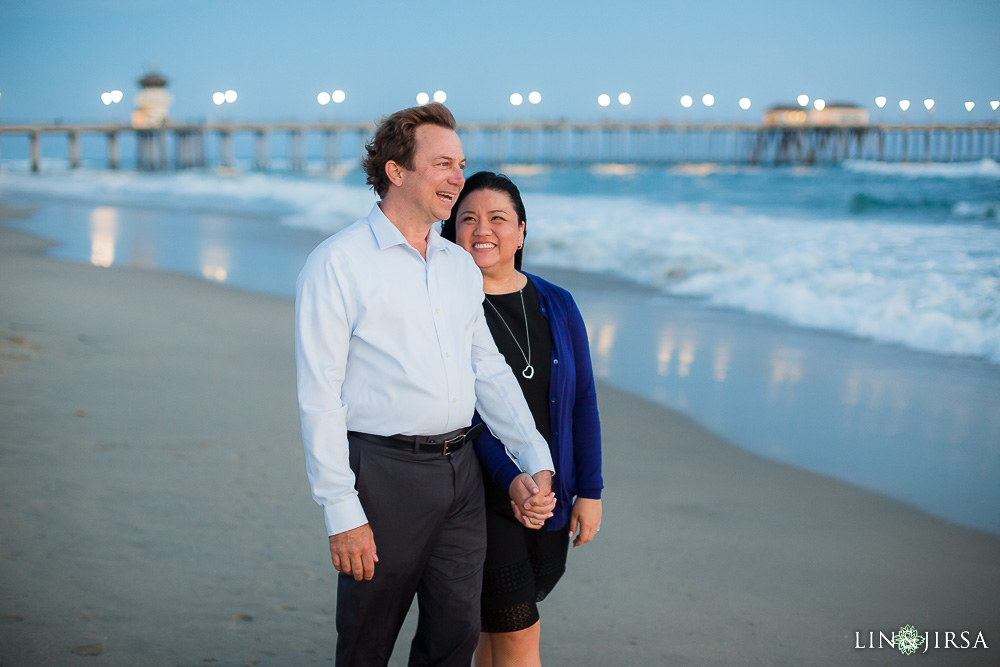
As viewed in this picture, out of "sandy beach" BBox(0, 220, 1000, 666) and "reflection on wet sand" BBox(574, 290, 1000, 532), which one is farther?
"reflection on wet sand" BBox(574, 290, 1000, 532)

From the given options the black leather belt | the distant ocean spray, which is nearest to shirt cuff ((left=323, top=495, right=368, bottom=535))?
the black leather belt

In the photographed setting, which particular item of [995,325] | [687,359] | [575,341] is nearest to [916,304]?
[995,325]

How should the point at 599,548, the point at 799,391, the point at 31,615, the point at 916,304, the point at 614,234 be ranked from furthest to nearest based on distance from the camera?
1. the point at 614,234
2. the point at 916,304
3. the point at 799,391
4. the point at 599,548
5. the point at 31,615

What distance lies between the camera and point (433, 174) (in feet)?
6.34

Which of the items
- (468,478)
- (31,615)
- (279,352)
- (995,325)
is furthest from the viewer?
(995,325)

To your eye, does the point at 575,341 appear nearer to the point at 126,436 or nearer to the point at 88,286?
the point at 126,436

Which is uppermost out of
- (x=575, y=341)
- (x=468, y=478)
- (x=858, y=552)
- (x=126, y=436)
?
(x=575, y=341)

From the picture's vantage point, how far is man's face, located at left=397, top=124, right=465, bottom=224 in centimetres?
193

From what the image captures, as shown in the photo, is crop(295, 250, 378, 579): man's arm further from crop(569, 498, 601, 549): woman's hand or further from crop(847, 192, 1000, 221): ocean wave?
crop(847, 192, 1000, 221): ocean wave

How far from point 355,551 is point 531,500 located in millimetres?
431

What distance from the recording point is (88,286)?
8.86 meters

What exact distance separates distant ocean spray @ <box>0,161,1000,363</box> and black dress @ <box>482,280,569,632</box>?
19.3 ft

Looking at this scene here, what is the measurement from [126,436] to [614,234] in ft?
40.2
